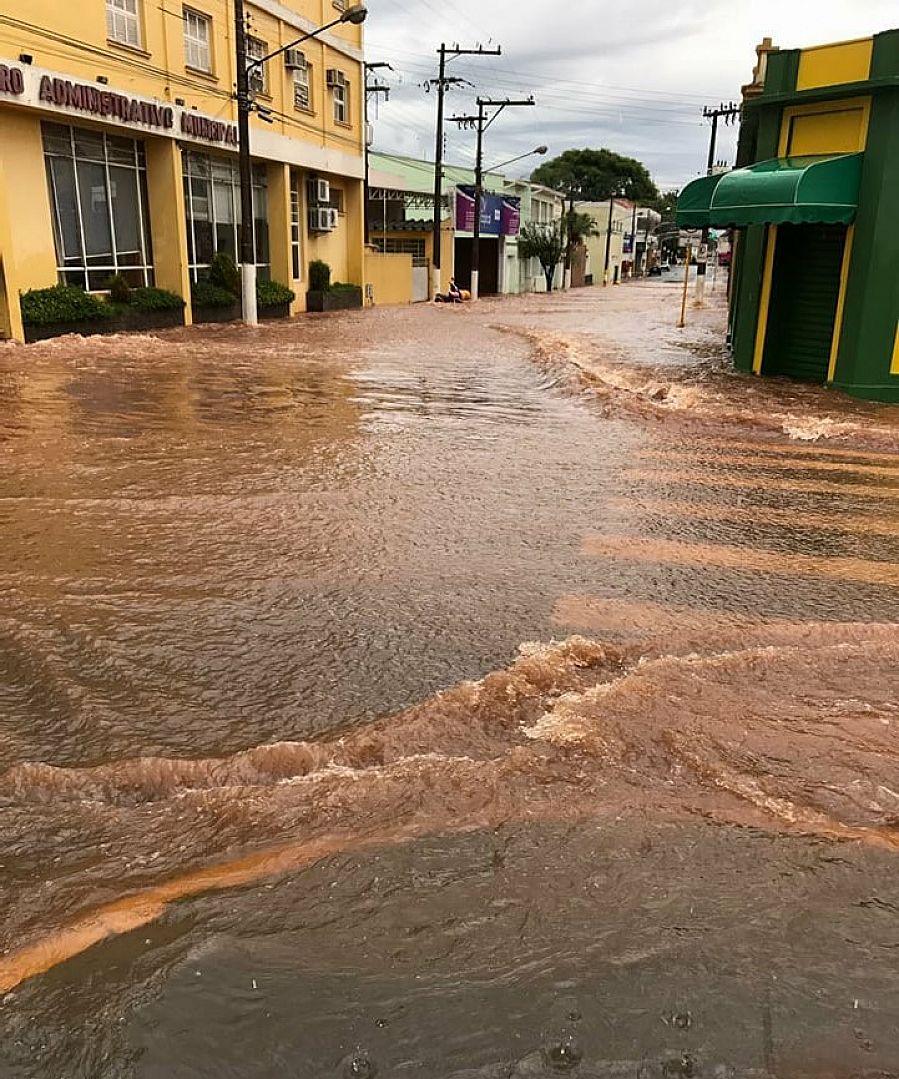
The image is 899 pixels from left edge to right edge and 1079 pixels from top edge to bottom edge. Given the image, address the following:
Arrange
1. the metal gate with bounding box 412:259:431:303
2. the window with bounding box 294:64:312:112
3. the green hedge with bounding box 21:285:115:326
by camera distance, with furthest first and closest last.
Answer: the metal gate with bounding box 412:259:431:303, the window with bounding box 294:64:312:112, the green hedge with bounding box 21:285:115:326

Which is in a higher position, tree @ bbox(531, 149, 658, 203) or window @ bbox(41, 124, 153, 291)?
tree @ bbox(531, 149, 658, 203)

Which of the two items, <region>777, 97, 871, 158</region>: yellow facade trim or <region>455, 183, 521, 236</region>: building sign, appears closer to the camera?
<region>777, 97, 871, 158</region>: yellow facade trim

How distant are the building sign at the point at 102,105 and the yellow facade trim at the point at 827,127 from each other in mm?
12774

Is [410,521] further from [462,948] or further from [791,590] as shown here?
[462,948]

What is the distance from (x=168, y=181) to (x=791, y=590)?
67.1ft

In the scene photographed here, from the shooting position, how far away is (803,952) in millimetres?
2852

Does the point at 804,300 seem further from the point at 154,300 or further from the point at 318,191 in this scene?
the point at 318,191

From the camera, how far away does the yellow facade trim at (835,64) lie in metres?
13.2

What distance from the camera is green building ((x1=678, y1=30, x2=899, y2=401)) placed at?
1319 cm

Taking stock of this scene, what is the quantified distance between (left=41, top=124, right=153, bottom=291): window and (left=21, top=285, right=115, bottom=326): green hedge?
33.4 inches

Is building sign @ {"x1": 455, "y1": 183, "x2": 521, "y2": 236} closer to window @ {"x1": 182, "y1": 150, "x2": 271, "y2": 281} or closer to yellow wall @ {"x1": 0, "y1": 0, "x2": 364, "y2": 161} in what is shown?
yellow wall @ {"x1": 0, "y1": 0, "x2": 364, "y2": 161}

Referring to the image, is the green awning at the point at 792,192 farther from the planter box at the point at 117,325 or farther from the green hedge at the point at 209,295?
the green hedge at the point at 209,295

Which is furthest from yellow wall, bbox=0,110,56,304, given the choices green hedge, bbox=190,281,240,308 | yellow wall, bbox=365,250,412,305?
yellow wall, bbox=365,250,412,305

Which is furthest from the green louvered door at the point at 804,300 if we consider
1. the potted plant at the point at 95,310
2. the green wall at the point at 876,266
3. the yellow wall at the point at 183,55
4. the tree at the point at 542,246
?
the tree at the point at 542,246
